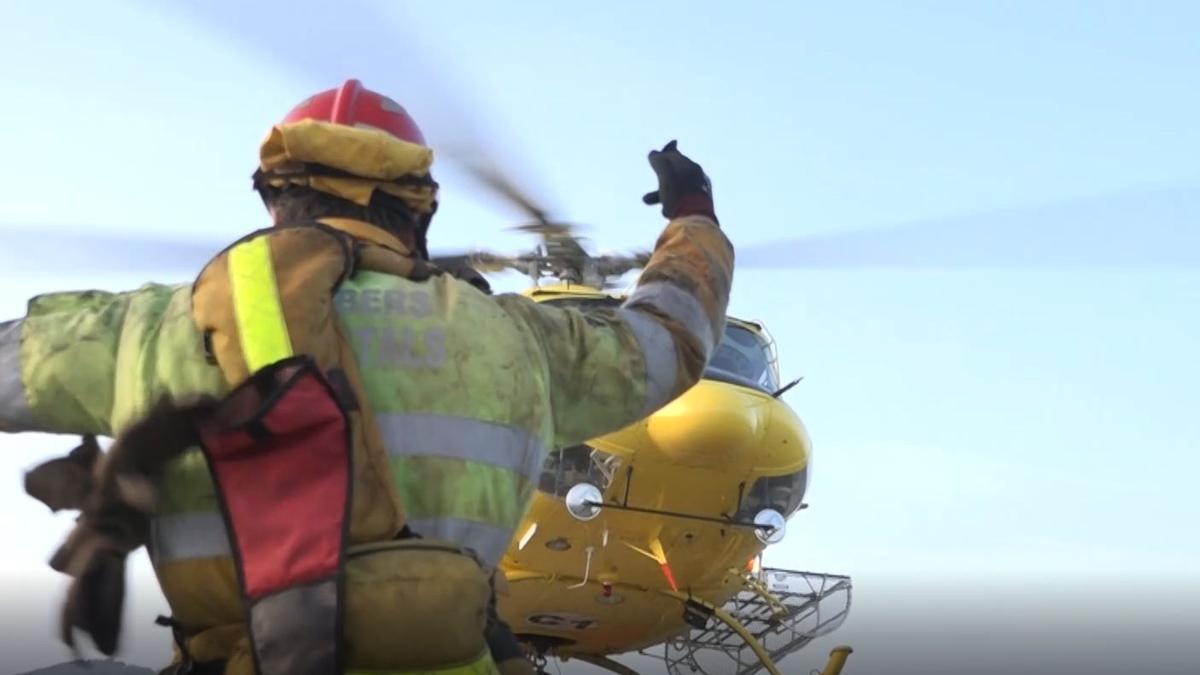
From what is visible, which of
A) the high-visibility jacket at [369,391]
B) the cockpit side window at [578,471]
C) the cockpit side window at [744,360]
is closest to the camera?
the high-visibility jacket at [369,391]

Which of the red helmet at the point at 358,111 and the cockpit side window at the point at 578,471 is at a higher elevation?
the red helmet at the point at 358,111

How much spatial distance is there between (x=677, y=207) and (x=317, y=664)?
140 centimetres

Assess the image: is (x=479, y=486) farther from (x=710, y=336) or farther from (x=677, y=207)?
(x=677, y=207)

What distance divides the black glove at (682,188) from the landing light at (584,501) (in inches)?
202

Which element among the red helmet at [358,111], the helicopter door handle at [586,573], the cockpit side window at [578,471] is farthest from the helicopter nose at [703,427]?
the red helmet at [358,111]

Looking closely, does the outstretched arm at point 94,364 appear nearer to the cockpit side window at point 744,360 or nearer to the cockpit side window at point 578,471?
the cockpit side window at point 578,471

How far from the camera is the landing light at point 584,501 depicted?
7.79 metres

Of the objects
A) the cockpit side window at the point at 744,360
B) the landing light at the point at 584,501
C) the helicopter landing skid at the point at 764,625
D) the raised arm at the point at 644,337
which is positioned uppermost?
the cockpit side window at the point at 744,360

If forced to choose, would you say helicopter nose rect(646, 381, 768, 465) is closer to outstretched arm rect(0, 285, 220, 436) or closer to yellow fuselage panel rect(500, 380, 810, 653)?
yellow fuselage panel rect(500, 380, 810, 653)

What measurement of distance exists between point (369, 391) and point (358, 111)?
59 cm

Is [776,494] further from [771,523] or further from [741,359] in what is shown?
[741,359]

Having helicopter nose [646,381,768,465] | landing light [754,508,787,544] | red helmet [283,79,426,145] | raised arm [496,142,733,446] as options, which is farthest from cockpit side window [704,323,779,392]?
red helmet [283,79,426,145]

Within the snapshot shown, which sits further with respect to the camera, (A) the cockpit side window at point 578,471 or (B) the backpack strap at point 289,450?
(A) the cockpit side window at point 578,471

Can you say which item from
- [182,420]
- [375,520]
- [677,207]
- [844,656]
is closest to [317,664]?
[375,520]
